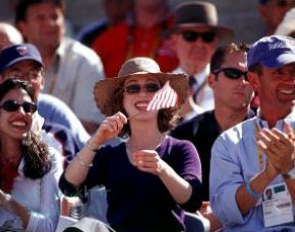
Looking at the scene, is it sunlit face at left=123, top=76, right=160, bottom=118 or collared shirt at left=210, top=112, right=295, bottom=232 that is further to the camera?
sunlit face at left=123, top=76, right=160, bottom=118

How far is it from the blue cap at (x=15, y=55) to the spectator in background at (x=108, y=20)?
2700 mm

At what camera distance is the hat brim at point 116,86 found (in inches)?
246

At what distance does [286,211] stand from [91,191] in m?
1.24

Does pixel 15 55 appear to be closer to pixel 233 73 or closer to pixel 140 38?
pixel 233 73

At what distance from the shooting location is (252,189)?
19.0ft

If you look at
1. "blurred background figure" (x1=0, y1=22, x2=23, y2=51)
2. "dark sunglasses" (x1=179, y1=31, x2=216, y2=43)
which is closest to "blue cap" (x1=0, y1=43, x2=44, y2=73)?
"blurred background figure" (x1=0, y1=22, x2=23, y2=51)

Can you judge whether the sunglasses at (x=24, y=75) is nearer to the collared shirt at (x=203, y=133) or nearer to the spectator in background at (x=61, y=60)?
the collared shirt at (x=203, y=133)

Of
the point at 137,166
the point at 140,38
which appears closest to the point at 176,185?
the point at 137,166

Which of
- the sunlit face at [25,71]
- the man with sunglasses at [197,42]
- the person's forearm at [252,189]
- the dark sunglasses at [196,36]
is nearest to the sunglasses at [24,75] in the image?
the sunlit face at [25,71]

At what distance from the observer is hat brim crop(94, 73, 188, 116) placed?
6.25 metres

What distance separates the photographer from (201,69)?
26.6ft

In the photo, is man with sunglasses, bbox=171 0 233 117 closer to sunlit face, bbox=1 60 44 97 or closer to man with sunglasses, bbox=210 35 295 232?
sunlit face, bbox=1 60 44 97

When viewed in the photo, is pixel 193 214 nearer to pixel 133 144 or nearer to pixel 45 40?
pixel 133 144

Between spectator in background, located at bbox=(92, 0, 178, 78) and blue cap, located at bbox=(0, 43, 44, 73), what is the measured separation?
200 cm
